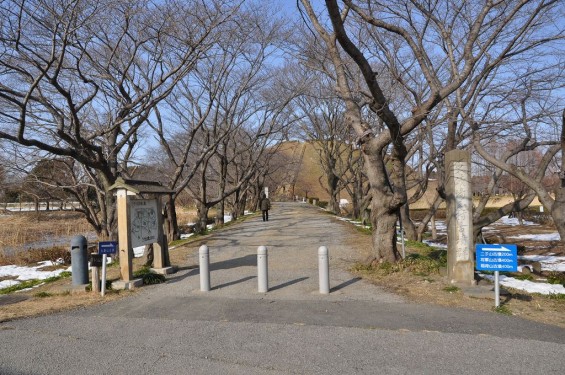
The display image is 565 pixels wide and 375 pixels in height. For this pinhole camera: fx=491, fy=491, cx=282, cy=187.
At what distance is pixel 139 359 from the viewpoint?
17.2 feet

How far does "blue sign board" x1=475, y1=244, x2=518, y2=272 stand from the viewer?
24.4 ft

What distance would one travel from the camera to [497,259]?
7.50 m

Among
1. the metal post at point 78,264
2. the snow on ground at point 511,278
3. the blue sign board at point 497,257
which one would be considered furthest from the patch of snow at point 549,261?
the metal post at point 78,264

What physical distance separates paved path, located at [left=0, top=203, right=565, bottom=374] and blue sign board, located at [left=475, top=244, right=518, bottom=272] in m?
0.85

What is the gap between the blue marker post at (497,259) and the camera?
7430mm

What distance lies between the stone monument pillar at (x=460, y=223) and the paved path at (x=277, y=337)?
4.90ft

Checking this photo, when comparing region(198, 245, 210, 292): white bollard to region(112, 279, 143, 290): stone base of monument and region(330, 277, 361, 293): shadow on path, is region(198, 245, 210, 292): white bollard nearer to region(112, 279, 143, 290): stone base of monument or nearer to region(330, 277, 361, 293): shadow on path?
region(112, 279, 143, 290): stone base of monument

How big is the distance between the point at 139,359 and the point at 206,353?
71 centimetres

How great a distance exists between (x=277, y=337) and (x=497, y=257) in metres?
3.78

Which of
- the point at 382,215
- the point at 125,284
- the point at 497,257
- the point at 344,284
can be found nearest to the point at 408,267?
the point at 382,215

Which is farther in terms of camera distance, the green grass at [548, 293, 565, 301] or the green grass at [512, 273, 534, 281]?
the green grass at [512, 273, 534, 281]

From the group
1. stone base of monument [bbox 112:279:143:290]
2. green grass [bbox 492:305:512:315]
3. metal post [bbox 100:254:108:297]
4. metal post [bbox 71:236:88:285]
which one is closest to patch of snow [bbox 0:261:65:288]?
metal post [bbox 71:236:88:285]

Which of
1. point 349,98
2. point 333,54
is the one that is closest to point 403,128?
point 349,98

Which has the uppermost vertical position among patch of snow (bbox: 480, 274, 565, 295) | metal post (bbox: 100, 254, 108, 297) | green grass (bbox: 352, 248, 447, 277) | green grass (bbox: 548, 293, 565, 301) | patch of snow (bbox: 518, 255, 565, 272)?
metal post (bbox: 100, 254, 108, 297)
